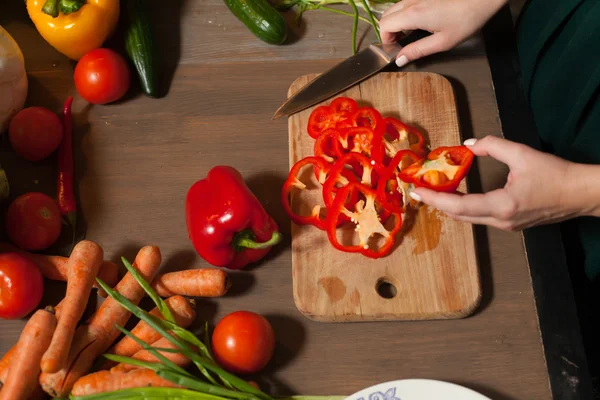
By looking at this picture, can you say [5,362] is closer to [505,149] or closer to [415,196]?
[415,196]

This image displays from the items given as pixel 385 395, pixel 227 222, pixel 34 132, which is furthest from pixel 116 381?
pixel 34 132

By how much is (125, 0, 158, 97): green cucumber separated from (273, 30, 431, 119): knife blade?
0.34 m

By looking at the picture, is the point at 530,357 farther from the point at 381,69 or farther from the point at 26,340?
the point at 26,340

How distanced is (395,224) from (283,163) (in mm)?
332

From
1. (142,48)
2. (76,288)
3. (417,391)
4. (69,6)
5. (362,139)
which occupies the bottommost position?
(417,391)

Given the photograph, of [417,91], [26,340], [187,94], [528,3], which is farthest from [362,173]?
[26,340]

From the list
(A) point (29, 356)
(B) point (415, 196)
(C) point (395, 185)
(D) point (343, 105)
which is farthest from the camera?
(D) point (343, 105)

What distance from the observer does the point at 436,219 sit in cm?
143

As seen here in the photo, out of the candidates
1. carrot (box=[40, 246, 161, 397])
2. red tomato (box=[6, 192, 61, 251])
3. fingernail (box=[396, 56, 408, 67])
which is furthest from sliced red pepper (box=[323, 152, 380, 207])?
red tomato (box=[6, 192, 61, 251])

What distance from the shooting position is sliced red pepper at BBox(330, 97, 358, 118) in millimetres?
1522

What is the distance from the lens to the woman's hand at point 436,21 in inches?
59.4

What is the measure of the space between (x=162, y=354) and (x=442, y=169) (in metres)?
0.73

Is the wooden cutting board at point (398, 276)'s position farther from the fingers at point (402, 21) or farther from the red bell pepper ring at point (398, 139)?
the fingers at point (402, 21)

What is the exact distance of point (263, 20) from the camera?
64.0 inches
